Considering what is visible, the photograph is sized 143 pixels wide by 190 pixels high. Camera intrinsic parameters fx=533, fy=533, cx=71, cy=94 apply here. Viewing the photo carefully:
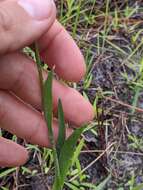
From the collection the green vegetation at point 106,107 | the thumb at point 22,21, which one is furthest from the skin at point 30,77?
the green vegetation at point 106,107

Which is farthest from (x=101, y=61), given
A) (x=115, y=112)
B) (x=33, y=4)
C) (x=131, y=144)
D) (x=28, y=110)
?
(x=33, y=4)

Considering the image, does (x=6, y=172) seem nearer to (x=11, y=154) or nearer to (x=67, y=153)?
(x=11, y=154)

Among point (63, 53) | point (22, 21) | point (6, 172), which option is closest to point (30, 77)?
point (63, 53)

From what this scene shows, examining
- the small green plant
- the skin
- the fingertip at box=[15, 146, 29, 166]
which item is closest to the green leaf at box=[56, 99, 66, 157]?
the small green plant

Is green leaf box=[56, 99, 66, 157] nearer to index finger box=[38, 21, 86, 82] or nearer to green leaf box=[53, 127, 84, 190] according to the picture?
green leaf box=[53, 127, 84, 190]

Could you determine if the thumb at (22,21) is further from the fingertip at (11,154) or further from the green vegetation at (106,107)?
the fingertip at (11,154)

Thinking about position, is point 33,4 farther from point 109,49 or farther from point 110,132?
point 109,49
